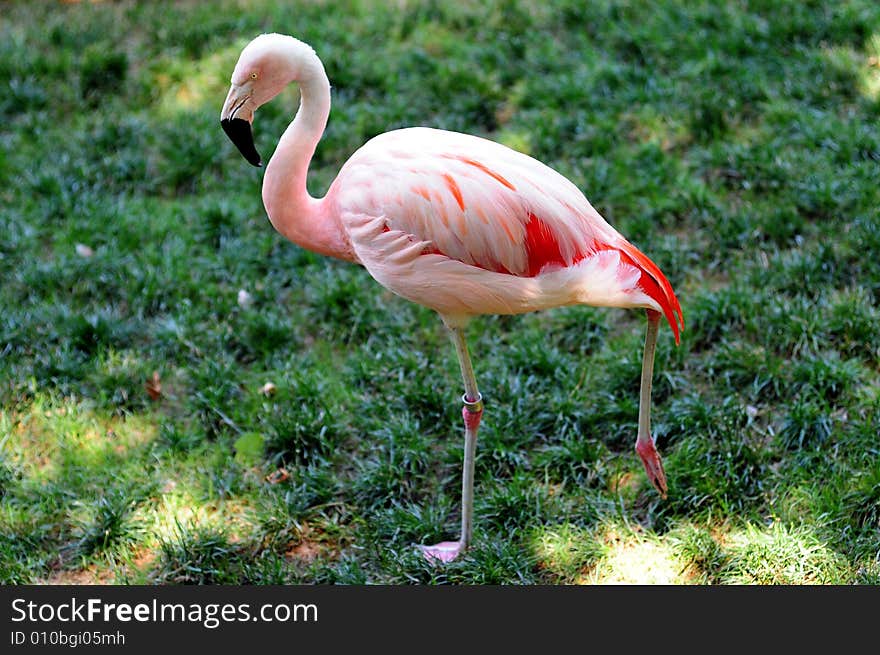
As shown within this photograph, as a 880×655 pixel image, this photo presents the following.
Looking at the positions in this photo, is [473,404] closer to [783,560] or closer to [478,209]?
[478,209]

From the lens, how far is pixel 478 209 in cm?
339

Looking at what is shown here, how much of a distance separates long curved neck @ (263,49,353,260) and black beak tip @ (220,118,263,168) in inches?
2.9

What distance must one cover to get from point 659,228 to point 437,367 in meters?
1.46

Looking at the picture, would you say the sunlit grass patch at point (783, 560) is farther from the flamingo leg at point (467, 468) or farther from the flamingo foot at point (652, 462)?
the flamingo leg at point (467, 468)

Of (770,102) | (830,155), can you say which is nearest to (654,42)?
(770,102)

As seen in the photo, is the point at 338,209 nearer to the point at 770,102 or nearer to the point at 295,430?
the point at 295,430

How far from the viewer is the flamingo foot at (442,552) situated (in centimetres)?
385

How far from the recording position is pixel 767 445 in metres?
4.18

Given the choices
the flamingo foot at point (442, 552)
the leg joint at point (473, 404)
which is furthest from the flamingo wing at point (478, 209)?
the flamingo foot at point (442, 552)

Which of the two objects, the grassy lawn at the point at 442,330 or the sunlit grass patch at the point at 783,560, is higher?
the grassy lawn at the point at 442,330

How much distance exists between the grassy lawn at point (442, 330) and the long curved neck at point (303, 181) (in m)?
1.07

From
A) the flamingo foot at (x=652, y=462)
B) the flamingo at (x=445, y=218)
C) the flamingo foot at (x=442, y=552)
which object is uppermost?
the flamingo at (x=445, y=218)

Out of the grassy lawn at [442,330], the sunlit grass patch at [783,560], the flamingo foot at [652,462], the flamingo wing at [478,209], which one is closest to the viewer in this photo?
the flamingo wing at [478,209]

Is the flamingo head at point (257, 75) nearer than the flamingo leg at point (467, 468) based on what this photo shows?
Yes
